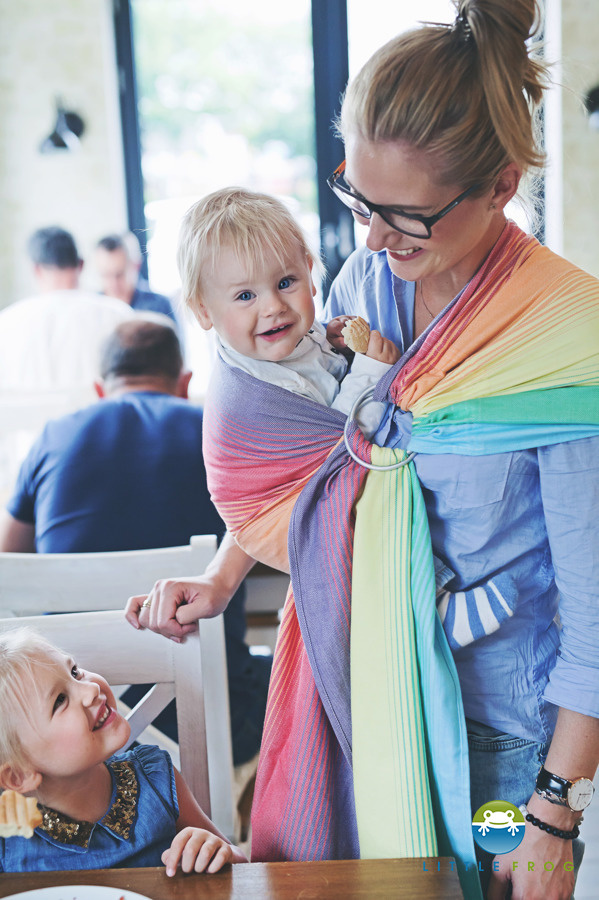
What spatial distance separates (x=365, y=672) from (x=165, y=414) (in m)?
1.18

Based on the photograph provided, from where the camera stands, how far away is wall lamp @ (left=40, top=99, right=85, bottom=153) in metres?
4.77

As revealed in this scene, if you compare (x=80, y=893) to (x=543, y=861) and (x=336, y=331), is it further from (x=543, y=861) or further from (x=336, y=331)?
(x=336, y=331)

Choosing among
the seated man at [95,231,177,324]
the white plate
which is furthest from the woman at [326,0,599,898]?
the seated man at [95,231,177,324]

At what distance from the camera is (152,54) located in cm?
498

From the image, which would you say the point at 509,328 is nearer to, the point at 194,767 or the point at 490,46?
the point at 490,46

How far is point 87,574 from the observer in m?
1.54

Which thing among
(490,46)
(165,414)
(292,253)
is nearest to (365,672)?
(292,253)

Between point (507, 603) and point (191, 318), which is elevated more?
point (191, 318)

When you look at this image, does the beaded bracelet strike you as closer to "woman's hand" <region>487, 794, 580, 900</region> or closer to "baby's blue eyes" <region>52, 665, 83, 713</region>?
"woman's hand" <region>487, 794, 580, 900</region>

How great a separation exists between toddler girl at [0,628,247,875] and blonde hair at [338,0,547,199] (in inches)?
31.1

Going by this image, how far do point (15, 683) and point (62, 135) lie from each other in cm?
433

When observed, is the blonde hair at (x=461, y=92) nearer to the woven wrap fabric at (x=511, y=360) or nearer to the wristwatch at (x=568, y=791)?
the woven wrap fabric at (x=511, y=360)

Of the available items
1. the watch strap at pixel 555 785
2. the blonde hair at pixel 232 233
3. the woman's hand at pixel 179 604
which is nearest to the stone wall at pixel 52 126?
the blonde hair at pixel 232 233

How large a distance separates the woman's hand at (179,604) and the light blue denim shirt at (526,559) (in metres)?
0.34
